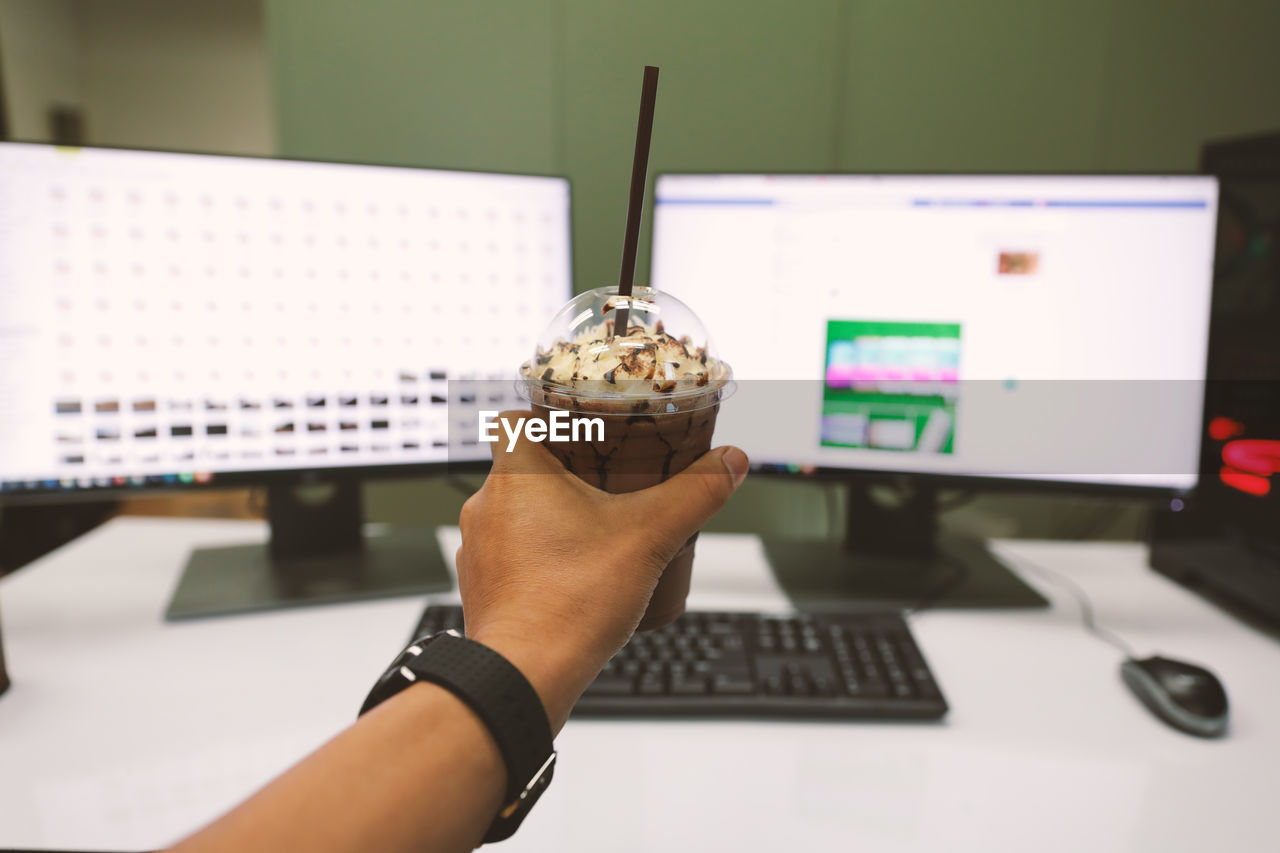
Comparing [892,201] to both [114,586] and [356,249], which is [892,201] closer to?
[356,249]

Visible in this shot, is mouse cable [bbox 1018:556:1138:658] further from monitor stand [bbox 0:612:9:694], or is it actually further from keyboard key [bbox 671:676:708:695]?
monitor stand [bbox 0:612:9:694]

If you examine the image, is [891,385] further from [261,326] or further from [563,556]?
[261,326]

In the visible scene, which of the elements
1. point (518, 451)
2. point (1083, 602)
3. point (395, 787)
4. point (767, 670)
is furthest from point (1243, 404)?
point (395, 787)

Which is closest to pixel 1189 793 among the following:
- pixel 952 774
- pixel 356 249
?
pixel 952 774

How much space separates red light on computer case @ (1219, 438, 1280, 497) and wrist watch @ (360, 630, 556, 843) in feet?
3.47

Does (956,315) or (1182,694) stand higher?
(956,315)

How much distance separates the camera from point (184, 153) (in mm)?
879

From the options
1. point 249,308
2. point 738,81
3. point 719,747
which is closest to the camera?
point 719,747

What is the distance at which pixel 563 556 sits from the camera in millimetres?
481

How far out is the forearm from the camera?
13.6 inches

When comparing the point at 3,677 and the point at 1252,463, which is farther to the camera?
the point at 1252,463

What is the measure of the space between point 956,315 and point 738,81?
2.12 ft

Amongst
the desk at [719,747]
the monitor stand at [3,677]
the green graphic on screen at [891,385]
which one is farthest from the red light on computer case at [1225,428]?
the monitor stand at [3,677]

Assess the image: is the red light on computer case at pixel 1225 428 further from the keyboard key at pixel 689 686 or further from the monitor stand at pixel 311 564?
the monitor stand at pixel 311 564
